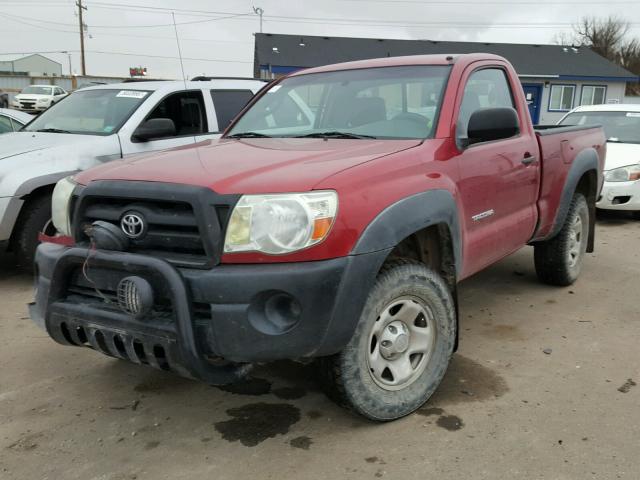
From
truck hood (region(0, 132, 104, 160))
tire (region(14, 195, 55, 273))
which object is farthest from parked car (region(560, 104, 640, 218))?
tire (region(14, 195, 55, 273))

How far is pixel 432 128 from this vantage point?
3273 millimetres

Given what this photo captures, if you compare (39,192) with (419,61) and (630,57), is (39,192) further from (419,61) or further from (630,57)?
(630,57)

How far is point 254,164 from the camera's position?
273 cm

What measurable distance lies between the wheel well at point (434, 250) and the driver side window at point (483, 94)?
0.62m

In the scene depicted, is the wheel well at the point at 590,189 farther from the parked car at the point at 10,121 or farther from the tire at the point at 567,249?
the parked car at the point at 10,121

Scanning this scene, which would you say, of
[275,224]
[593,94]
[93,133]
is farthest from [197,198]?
[593,94]

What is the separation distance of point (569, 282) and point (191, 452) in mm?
3781

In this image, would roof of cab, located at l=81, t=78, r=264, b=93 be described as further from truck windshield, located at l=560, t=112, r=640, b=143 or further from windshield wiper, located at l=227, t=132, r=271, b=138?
truck windshield, located at l=560, t=112, r=640, b=143

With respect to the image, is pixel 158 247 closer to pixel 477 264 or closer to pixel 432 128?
pixel 432 128

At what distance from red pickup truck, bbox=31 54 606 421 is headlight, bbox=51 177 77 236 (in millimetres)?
12

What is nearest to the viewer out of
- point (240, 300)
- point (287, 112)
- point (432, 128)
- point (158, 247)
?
point (240, 300)

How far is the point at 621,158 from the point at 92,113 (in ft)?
22.4

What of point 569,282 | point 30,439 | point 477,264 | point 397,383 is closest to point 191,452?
point 30,439

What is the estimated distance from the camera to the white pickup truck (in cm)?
502
